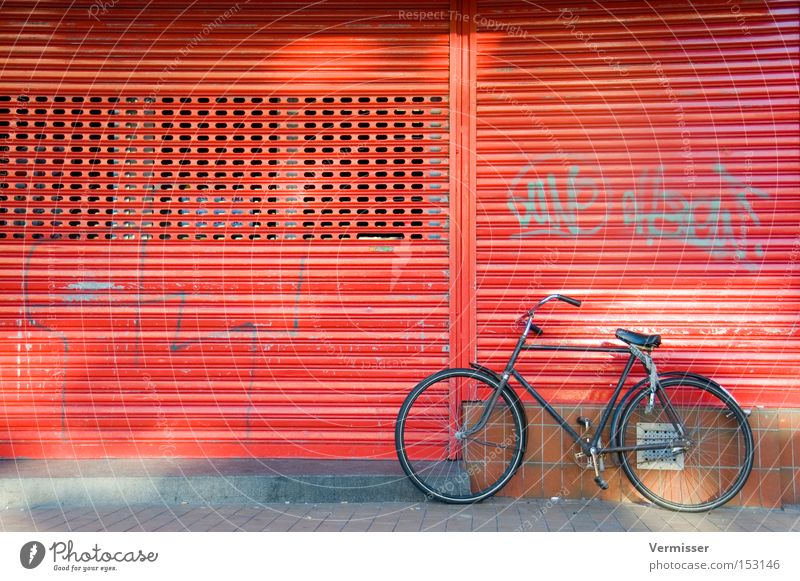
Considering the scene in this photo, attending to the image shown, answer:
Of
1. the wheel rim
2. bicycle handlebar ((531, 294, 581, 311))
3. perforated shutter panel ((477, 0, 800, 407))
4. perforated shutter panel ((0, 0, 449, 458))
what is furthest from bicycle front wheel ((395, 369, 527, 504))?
bicycle handlebar ((531, 294, 581, 311))

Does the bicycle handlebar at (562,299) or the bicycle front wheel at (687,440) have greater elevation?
the bicycle handlebar at (562,299)

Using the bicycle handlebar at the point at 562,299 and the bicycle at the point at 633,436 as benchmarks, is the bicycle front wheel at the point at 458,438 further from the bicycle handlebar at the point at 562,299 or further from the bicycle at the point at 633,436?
the bicycle handlebar at the point at 562,299

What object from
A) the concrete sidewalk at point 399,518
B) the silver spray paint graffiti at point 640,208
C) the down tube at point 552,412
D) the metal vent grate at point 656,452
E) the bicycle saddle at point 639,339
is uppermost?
the silver spray paint graffiti at point 640,208

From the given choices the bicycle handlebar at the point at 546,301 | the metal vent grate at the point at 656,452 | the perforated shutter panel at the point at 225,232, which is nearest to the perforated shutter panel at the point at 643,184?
the bicycle handlebar at the point at 546,301

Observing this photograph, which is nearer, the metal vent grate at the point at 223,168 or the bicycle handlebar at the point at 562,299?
the bicycle handlebar at the point at 562,299

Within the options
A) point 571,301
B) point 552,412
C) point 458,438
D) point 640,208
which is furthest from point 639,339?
point 458,438

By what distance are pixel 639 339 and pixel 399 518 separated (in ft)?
7.39

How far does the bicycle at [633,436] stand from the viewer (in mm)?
6352

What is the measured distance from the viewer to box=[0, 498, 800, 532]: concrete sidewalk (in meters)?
5.75

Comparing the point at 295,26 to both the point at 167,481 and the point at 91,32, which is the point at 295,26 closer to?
the point at 91,32

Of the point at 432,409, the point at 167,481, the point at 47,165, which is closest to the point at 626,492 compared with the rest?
the point at 432,409

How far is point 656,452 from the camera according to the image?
647 centimetres

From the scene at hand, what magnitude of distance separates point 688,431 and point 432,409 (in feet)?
6.53

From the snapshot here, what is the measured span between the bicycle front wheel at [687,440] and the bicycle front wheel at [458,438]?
0.85 meters
